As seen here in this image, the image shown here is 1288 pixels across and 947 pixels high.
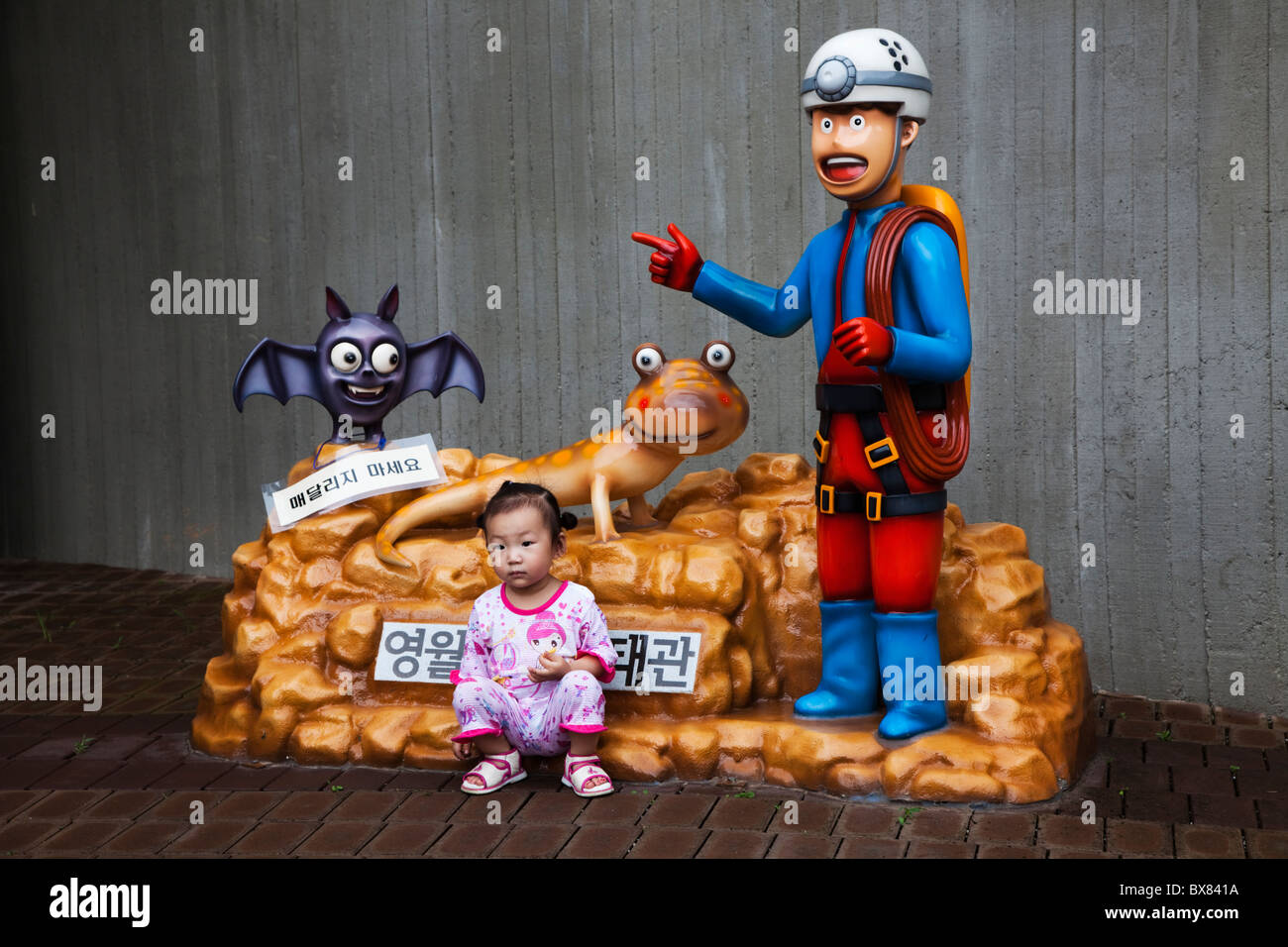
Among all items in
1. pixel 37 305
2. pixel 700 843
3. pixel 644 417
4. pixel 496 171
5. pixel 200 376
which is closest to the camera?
pixel 700 843

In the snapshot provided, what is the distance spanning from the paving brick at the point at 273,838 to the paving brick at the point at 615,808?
0.81 metres

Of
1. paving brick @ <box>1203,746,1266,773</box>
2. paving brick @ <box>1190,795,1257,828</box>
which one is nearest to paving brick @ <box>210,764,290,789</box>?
paving brick @ <box>1190,795,1257,828</box>

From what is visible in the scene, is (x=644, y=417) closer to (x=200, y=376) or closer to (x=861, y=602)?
(x=861, y=602)

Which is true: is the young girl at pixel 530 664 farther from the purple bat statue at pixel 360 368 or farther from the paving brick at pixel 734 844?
the purple bat statue at pixel 360 368

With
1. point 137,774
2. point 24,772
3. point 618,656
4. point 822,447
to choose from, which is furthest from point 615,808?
point 24,772

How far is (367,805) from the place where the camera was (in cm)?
439

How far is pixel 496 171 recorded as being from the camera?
23.3ft

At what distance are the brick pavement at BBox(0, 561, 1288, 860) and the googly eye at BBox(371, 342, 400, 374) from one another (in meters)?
1.47

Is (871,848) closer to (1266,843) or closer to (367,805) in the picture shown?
(1266,843)

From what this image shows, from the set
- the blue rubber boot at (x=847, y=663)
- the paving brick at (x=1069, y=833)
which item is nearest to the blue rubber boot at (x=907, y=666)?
the blue rubber boot at (x=847, y=663)

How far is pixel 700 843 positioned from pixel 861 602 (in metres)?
1.04

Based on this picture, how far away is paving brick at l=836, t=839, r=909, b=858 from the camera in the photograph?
3.92 metres

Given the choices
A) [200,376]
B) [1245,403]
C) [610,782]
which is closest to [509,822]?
[610,782]

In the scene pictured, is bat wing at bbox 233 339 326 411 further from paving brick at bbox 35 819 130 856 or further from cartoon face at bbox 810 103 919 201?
cartoon face at bbox 810 103 919 201
